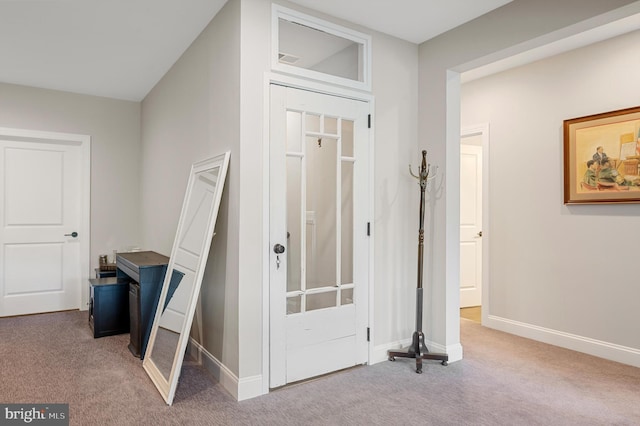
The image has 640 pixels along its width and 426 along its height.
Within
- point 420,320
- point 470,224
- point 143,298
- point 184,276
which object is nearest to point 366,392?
point 420,320

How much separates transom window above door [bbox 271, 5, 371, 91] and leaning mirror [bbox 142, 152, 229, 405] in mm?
852

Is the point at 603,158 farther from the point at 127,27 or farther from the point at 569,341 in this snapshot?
the point at 127,27

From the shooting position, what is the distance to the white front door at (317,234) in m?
2.72

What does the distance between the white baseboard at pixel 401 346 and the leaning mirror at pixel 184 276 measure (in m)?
1.44

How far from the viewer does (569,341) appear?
3570mm

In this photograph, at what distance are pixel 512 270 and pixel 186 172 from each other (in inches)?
128

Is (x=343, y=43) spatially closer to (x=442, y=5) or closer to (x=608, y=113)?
(x=442, y=5)

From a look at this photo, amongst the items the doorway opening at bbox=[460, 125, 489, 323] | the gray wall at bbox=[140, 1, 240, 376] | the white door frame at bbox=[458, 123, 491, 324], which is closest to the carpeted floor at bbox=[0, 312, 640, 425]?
the gray wall at bbox=[140, 1, 240, 376]

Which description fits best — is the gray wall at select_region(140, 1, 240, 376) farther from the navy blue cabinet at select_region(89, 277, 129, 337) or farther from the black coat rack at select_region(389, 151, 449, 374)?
the black coat rack at select_region(389, 151, 449, 374)

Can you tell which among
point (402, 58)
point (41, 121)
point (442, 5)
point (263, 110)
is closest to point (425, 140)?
point (402, 58)

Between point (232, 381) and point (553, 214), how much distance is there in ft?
10.2

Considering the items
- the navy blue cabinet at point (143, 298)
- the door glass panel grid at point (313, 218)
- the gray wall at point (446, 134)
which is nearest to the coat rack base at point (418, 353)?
the gray wall at point (446, 134)

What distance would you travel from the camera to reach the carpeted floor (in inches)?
92.1

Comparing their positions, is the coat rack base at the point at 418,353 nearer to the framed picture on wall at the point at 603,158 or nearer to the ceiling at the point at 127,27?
the framed picture on wall at the point at 603,158
